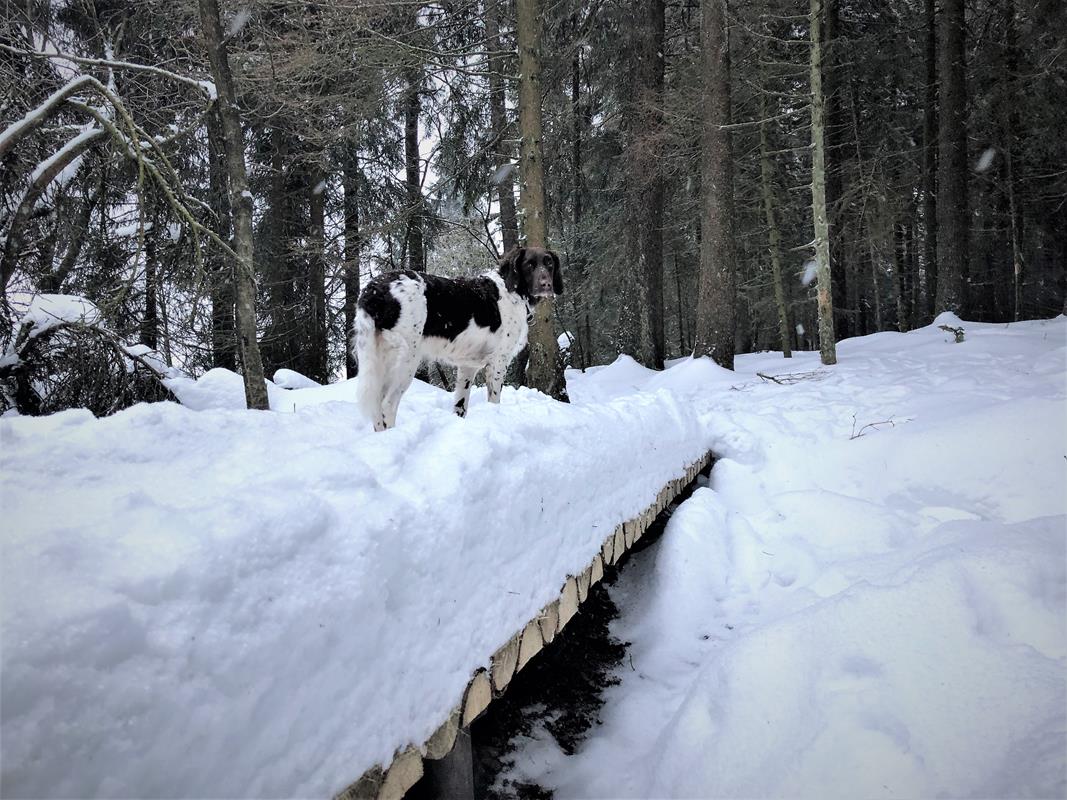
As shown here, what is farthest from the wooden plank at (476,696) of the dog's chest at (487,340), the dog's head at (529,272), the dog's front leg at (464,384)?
the dog's head at (529,272)

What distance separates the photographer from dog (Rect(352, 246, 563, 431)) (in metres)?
3.92

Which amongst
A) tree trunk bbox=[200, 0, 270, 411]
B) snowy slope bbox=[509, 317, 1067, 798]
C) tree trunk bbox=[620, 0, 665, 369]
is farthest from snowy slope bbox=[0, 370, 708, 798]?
tree trunk bbox=[620, 0, 665, 369]

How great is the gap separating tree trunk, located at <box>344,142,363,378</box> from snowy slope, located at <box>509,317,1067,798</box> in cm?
773

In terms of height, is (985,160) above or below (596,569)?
above

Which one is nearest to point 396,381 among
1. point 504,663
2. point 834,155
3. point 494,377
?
point 494,377

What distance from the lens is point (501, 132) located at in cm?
862

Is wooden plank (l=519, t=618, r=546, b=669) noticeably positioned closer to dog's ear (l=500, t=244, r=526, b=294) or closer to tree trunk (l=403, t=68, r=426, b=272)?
dog's ear (l=500, t=244, r=526, b=294)

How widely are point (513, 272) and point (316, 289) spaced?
7.69m

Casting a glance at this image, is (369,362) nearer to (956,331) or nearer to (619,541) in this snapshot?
(619,541)

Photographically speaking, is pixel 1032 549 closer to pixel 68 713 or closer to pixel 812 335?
pixel 68 713

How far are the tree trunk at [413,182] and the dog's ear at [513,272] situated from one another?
4.78 m

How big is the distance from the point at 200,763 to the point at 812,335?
26.9 m

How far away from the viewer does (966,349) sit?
7523 mm

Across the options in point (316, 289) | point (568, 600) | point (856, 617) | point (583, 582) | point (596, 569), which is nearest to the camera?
point (856, 617)
